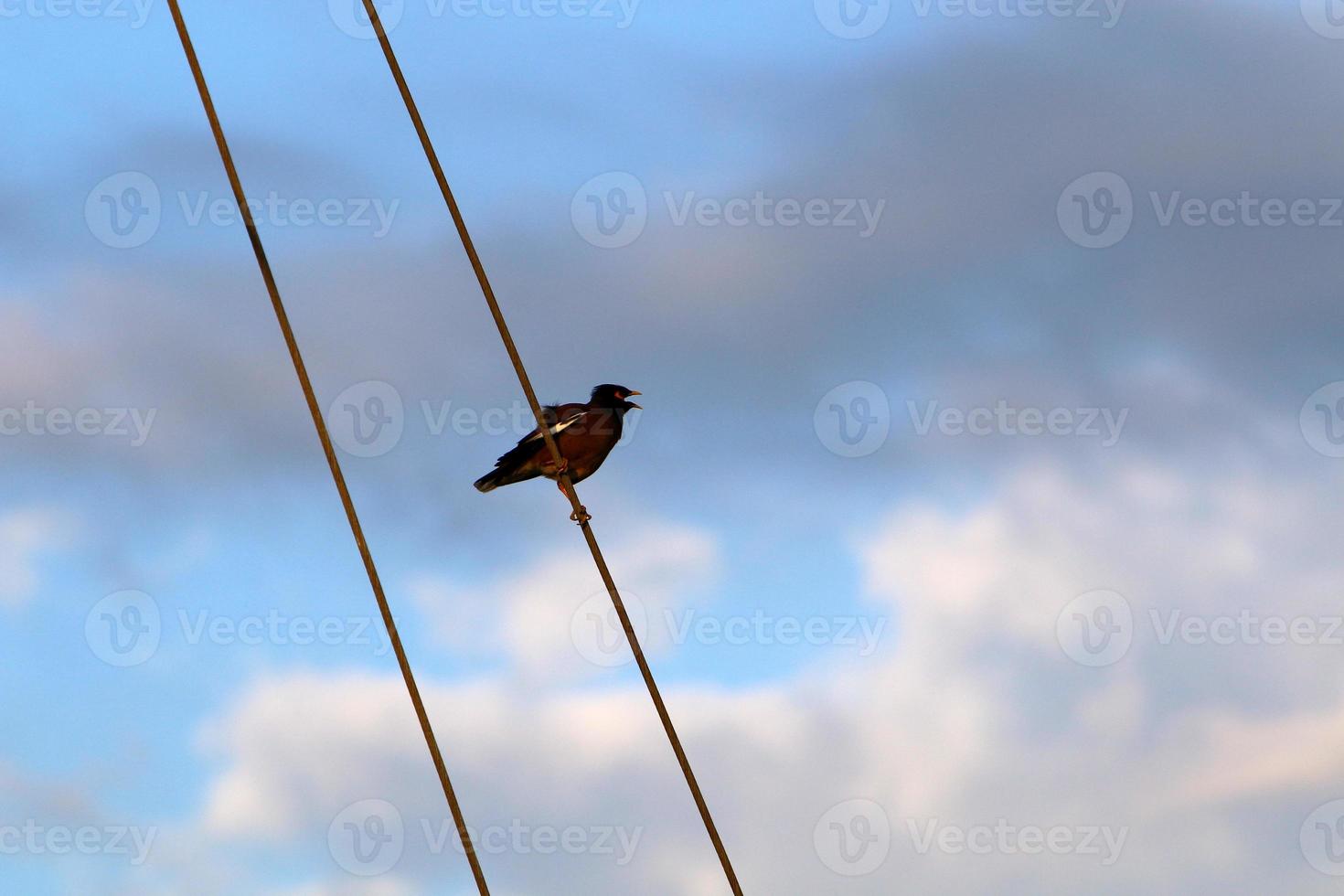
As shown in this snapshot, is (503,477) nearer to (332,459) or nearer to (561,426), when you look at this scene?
(561,426)

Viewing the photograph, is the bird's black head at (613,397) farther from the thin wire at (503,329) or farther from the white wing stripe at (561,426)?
the thin wire at (503,329)

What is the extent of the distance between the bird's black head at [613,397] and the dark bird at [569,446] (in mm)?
69

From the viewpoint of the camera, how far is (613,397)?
15.0m

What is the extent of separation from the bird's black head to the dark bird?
69 mm

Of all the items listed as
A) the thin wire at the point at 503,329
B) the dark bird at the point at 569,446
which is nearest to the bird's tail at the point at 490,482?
the dark bird at the point at 569,446

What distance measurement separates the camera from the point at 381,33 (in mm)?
9664

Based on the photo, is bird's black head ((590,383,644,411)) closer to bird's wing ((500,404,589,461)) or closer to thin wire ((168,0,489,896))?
bird's wing ((500,404,589,461))

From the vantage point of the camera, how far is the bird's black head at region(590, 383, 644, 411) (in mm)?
14891

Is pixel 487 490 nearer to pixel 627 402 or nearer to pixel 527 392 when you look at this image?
pixel 627 402

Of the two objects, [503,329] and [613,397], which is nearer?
[503,329]

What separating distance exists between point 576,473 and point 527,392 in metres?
4.75

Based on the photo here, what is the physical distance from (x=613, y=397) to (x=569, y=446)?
0.99 meters

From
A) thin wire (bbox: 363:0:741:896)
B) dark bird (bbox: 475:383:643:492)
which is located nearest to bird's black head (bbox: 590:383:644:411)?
dark bird (bbox: 475:383:643:492)

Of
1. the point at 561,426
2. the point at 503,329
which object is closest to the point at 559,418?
the point at 561,426
